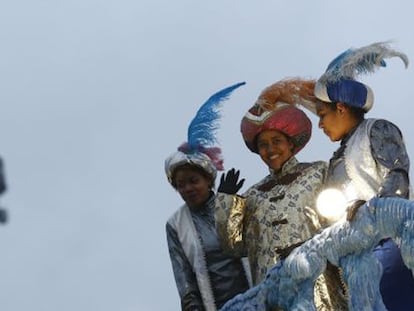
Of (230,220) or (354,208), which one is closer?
(354,208)

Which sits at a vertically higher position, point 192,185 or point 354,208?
point 192,185

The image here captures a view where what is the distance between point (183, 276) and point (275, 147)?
1.10 m

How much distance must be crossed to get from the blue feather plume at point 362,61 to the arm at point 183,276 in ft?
5.51

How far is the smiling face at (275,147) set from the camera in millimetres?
9719

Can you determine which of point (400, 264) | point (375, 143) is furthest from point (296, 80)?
point (400, 264)

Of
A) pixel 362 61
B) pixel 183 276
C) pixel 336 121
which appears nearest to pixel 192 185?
pixel 183 276

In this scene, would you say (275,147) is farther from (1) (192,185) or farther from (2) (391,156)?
(2) (391,156)

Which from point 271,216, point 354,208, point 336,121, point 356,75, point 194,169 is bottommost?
→ point 354,208

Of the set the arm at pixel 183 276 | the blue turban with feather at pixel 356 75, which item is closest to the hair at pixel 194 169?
the arm at pixel 183 276

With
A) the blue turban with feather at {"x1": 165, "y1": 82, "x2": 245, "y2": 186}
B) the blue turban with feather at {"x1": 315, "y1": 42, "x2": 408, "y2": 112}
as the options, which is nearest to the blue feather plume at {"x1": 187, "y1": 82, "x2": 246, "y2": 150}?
the blue turban with feather at {"x1": 165, "y1": 82, "x2": 245, "y2": 186}

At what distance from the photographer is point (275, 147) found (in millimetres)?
9719

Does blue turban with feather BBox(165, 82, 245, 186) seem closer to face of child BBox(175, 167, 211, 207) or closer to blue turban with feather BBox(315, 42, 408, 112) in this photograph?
face of child BBox(175, 167, 211, 207)

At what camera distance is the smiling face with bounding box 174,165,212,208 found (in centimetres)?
1012

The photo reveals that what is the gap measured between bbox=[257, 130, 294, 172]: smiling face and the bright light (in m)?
0.75
